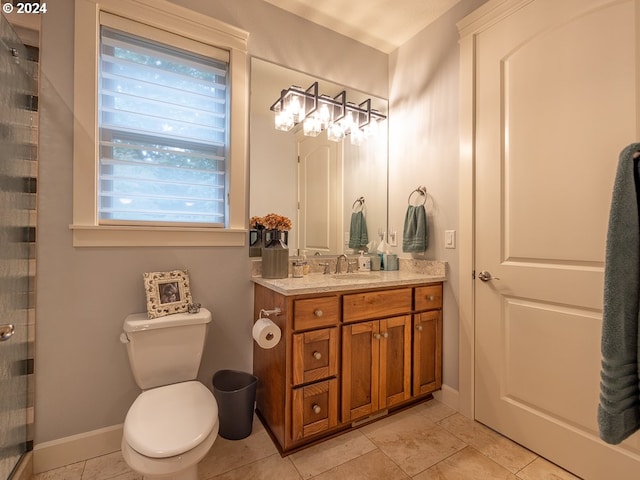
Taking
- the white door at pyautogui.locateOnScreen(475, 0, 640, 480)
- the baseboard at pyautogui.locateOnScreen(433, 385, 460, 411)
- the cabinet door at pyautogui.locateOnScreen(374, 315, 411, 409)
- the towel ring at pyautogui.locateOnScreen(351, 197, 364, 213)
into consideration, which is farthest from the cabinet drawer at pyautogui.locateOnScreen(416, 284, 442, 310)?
the towel ring at pyautogui.locateOnScreen(351, 197, 364, 213)

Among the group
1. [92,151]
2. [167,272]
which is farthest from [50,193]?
[167,272]

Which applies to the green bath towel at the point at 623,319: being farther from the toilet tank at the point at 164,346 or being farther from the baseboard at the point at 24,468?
the baseboard at the point at 24,468

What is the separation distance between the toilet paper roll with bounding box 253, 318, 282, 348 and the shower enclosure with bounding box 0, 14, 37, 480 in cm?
93

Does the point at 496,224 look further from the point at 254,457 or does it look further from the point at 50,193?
the point at 50,193

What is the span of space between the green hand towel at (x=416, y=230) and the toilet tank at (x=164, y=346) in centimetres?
144

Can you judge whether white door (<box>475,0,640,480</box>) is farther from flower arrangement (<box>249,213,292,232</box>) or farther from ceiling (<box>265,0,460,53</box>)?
flower arrangement (<box>249,213,292,232</box>)

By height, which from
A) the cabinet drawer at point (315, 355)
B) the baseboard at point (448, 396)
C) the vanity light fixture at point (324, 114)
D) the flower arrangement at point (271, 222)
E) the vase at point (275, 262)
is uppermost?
the vanity light fixture at point (324, 114)

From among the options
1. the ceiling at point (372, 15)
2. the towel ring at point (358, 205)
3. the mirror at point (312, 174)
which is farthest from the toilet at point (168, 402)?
the ceiling at point (372, 15)

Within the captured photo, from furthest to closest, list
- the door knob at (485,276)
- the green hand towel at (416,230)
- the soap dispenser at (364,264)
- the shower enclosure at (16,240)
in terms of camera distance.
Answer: the soap dispenser at (364,264), the green hand towel at (416,230), the door knob at (485,276), the shower enclosure at (16,240)

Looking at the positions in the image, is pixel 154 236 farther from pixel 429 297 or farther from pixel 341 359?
pixel 429 297

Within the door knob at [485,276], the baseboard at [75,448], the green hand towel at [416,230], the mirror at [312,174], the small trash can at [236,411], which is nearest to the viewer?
the baseboard at [75,448]

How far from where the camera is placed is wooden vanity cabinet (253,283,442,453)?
158 cm

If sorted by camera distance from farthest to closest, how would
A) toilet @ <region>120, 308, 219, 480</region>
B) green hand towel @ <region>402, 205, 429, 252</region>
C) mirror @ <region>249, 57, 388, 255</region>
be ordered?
1. green hand towel @ <region>402, 205, 429, 252</region>
2. mirror @ <region>249, 57, 388, 255</region>
3. toilet @ <region>120, 308, 219, 480</region>

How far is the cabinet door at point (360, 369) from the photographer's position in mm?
1716
